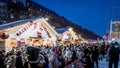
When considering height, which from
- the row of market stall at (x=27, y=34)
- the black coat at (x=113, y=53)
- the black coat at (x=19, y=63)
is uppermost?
the row of market stall at (x=27, y=34)

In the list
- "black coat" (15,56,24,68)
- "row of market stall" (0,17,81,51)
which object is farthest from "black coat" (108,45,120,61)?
"row of market stall" (0,17,81,51)

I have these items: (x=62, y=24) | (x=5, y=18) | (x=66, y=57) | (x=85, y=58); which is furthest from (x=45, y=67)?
(x=62, y=24)

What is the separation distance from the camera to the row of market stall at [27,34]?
95.2 feet

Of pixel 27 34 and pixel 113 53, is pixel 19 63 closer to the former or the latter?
pixel 113 53

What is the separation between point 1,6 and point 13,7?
2755 mm

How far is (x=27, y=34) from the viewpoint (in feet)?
107

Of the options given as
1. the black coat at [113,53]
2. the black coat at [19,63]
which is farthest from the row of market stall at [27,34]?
the black coat at [113,53]

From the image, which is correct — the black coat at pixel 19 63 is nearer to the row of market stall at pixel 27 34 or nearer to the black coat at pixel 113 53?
the black coat at pixel 113 53

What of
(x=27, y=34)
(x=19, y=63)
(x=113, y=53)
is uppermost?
(x=27, y=34)

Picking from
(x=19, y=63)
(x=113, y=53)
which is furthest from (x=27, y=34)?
(x=19, y=63)

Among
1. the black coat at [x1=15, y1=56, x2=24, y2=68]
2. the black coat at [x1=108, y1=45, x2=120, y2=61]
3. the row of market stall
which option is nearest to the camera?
the black coat at [x1=15, y1=56, x2=24, y2=68]

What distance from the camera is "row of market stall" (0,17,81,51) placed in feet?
95.2

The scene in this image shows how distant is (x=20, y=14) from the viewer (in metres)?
60.1

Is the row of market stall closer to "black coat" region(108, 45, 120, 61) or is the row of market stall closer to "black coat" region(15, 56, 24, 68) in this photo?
"black coat" region(15, 56, 24, 68)
